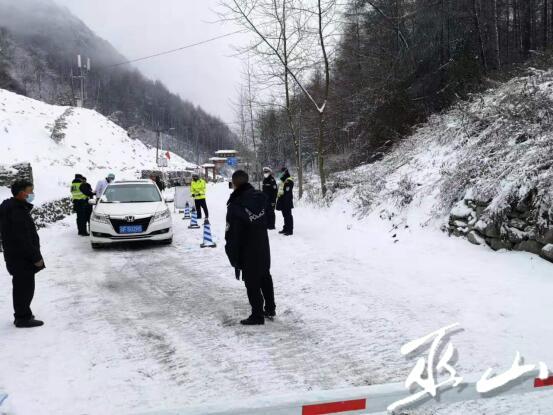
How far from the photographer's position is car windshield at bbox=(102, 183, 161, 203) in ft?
38.8

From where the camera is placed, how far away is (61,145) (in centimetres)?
4053

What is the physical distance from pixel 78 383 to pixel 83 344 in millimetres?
1029

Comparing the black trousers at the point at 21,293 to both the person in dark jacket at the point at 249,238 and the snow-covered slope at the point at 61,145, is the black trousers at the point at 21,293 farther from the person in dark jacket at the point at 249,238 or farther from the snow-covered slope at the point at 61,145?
the snow-covered slope at the point at 61,145

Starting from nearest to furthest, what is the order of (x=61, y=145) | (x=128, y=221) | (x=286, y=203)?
(x=128, y=221) < (x=286, y=203) < (x=61, y=145)

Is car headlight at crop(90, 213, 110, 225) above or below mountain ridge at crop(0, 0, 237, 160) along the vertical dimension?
below

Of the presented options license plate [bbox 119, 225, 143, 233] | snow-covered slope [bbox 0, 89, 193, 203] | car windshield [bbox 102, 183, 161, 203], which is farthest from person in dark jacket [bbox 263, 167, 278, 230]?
snow-covered slope [bbox 0, 89, 193, 203]

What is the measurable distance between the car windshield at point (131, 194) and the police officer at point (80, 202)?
125cm

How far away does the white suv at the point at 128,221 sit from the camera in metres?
10.5

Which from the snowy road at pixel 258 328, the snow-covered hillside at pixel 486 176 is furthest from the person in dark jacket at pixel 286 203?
the snowy road at pixel 258 328

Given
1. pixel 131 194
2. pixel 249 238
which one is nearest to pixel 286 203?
pixel 131 194

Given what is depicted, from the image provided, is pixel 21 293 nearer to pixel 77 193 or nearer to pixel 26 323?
pixel 26 323

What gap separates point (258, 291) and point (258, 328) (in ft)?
1.45

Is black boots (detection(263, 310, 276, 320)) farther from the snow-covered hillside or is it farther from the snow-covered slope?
the snow-covered slope

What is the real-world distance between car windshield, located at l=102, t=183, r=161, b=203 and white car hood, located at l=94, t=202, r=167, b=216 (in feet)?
1.28
